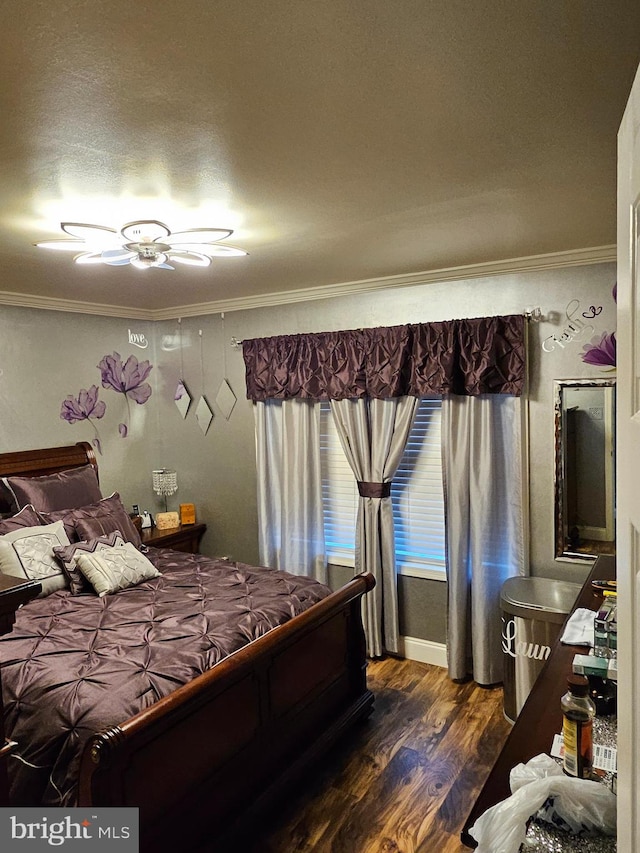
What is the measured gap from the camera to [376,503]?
3.96 metres

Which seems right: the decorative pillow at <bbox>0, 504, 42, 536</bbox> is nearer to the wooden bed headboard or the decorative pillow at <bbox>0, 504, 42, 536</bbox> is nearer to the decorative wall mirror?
the wooden bed headboard

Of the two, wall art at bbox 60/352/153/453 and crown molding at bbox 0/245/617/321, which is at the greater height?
crown molding at bbox 0/245/617/321

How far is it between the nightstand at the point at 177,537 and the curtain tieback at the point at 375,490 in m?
1.54

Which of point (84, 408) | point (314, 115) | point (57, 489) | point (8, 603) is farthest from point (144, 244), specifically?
point (84, 408)

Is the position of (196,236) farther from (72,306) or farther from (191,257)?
(72,306)

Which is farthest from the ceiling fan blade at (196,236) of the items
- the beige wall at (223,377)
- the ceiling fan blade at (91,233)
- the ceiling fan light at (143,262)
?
the beige wall at (223,377)

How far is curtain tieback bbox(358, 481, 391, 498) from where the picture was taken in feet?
12.9

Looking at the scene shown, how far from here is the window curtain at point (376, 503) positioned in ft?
12.9

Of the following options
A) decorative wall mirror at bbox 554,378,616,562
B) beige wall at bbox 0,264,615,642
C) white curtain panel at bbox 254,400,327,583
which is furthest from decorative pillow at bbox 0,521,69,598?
decorative wall mirror at bbox 554,378,616,562

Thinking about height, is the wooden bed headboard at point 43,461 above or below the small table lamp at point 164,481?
above

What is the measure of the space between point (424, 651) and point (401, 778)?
121 centimetres

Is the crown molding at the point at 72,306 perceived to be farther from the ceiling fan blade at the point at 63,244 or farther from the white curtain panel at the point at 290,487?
the ceiling fan blade at the point at 63,244

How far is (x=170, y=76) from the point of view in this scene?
1.30 metres

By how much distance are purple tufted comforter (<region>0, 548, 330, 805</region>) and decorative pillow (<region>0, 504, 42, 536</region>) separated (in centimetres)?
51
